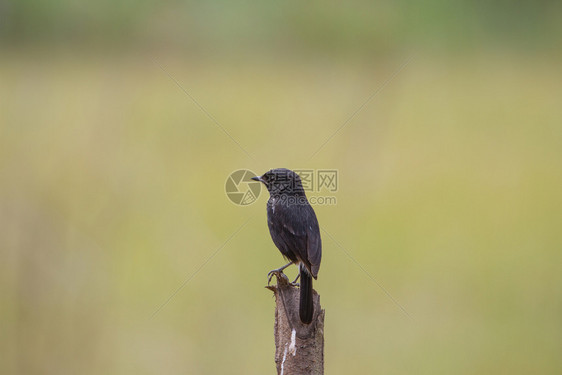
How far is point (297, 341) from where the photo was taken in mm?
2416

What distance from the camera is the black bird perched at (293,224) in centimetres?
286

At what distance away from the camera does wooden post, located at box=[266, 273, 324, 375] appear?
2379mm

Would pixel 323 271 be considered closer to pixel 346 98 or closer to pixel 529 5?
pixel 346 98

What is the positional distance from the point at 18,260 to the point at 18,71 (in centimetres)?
233
